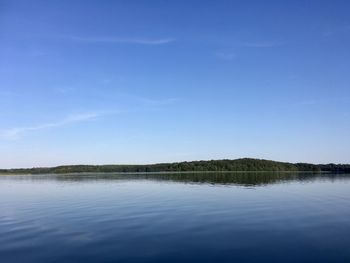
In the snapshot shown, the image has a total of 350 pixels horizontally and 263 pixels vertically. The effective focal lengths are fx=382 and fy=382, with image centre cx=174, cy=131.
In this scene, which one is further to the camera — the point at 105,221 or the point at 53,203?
the point at 53,203

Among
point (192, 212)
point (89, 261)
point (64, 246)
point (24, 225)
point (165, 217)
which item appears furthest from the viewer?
point (192, 212)

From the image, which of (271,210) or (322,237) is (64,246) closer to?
(322,237)

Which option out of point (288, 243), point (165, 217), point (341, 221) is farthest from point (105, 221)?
point (341, 221)

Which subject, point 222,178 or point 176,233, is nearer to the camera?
point 176,233

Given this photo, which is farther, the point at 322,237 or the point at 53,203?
the point at 53,203

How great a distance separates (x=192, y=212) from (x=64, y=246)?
15.1m

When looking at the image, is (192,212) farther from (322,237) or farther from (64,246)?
(64,246)

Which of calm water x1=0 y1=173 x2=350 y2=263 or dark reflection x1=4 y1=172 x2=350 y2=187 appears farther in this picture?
dark reflection x1=4 y1=172 x2=350 y2=187

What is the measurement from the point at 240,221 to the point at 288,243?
764 cm

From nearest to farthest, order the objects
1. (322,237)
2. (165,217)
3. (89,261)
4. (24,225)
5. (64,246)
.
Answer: (89,261)
(64,246)
(322,237)
(24,225)
(165,217)

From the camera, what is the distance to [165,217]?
1202 inches

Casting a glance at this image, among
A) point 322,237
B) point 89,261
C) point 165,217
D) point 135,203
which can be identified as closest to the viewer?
point 89,261

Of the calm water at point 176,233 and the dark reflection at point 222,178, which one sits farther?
the dark reflection at point 222,178

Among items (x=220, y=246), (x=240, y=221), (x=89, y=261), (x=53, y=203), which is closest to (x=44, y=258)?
(x=89, y=261)
